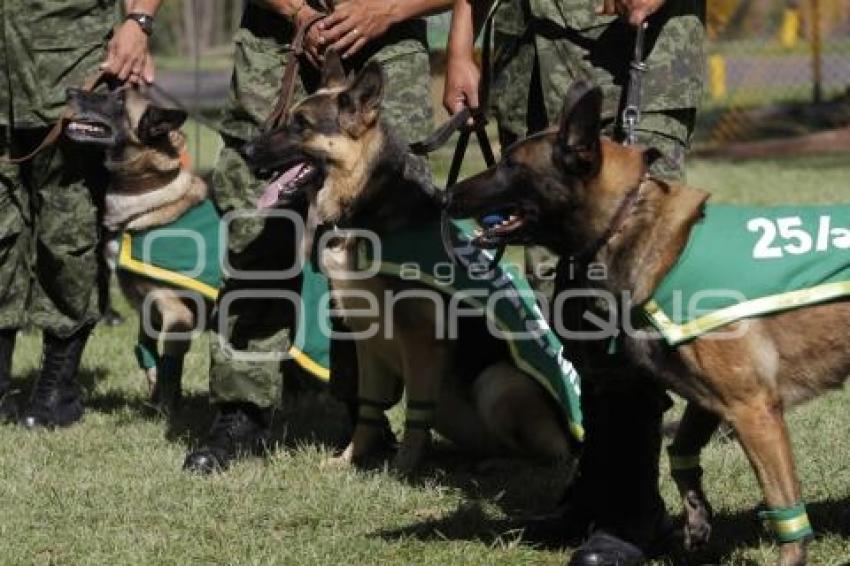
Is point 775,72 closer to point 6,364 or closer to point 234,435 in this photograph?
point 6,364

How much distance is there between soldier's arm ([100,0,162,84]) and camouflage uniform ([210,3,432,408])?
0.43 meters

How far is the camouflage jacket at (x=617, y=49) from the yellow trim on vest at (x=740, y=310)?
2.92 feet

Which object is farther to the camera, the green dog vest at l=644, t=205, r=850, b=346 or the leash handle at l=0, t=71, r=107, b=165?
the leash handle at l=0, t=71, r=107, b=165

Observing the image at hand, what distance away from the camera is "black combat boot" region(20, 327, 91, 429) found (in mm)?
6590

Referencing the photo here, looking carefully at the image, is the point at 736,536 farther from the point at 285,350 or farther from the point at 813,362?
the point at 285,350

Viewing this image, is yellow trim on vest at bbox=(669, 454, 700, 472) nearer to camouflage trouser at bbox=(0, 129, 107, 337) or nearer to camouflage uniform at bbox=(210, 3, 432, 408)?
camouflage uniform at bbox=(210, 3, 432, 408)

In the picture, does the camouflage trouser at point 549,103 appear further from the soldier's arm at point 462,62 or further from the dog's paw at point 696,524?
the dog's paw at point 696,524

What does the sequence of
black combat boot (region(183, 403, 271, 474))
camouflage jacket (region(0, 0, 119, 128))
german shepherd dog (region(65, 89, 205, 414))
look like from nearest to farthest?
black combat boot (region(183, 403, 271, 474)), camouflage jacket (region(0, 0, 119, 128)), german shepherd dog (region(65, 89, 205, 414))

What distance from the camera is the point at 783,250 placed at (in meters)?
4.12

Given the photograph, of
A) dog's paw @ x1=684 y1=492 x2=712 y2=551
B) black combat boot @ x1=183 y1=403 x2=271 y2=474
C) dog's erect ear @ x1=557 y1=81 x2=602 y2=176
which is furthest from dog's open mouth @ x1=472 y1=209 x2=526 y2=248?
black combat boot @ x1=183 y1=403 x2=271 y2=474

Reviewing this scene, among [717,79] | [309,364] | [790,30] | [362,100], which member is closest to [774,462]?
[362,100]

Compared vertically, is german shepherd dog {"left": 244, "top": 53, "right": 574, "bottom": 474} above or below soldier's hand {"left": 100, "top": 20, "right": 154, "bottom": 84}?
below

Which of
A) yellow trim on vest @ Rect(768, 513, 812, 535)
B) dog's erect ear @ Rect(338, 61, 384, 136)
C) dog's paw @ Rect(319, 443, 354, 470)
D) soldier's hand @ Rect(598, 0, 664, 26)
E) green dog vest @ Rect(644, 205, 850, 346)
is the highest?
soldier's hand @ Rect(598, 0, 664, 26)

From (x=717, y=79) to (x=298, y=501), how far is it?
53.9ft
